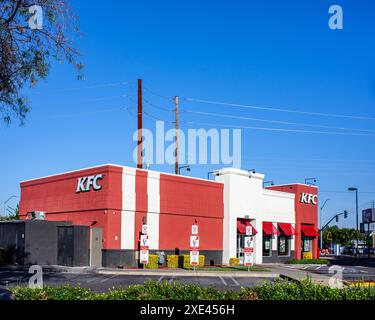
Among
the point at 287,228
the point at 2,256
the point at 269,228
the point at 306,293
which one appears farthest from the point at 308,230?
the point at 306,293

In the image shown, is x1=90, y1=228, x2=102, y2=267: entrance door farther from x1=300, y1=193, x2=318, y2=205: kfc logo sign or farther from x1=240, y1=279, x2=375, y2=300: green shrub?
x1=300, y1=193, x2=318, y2=205: kfc logo sign

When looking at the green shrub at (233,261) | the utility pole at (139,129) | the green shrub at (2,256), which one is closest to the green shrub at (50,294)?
the green shrub at (2,256)

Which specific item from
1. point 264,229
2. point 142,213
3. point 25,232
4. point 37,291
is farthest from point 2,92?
point 264,229

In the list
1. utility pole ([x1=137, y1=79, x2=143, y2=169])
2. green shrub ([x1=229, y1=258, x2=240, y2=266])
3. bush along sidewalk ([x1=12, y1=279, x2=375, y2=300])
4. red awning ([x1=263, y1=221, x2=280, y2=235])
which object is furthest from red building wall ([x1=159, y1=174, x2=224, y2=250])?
bush along sidewalk ([x1=12, y1=279, x2=375, y2=300])

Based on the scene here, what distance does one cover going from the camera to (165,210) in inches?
1474

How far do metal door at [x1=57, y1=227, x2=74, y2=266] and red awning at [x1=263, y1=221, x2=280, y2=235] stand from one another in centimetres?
1811

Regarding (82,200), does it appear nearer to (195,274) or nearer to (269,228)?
(195,274)

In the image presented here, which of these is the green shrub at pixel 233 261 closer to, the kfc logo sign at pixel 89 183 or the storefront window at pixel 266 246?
the storefront window at pixel 266 246

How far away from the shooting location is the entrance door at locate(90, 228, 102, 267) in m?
33.2

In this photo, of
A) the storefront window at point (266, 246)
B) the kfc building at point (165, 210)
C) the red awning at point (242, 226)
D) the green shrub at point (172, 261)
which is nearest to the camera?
A: the kfc building at point (165, 210)

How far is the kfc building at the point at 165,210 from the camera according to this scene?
34312 millimetres

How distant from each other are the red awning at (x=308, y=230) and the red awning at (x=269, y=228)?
4.98 m

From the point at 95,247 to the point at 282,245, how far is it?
20646mm
